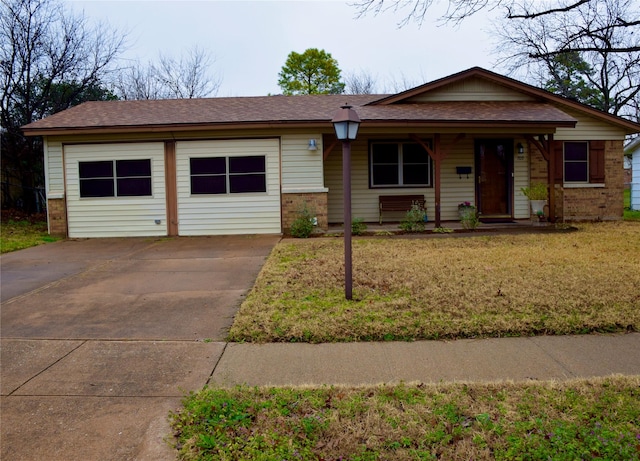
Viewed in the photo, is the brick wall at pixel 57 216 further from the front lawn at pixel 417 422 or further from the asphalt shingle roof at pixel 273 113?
the front lawn at pixel 417 422

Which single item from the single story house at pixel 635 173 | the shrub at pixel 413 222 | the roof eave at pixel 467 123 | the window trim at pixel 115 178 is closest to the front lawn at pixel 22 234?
the window trim at pixel 115 178

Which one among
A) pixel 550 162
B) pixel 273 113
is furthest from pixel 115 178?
pixel 550 162

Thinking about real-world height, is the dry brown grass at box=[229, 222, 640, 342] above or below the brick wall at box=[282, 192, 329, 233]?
below

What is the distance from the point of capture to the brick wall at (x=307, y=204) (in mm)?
12922

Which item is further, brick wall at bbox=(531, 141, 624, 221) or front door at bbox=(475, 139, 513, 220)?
front door at bbox=(475, 139, 513, 220)

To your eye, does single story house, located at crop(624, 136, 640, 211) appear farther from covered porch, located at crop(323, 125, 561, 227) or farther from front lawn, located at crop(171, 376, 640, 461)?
front lawn, located at crop(171, 376, 640, 461)

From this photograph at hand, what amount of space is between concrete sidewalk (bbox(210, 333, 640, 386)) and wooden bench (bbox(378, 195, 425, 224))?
987cm

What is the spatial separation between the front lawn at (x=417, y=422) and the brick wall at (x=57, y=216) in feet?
37.2

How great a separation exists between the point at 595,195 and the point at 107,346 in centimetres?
1458

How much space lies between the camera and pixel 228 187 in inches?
514

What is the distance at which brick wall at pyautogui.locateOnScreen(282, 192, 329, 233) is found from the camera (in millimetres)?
12922

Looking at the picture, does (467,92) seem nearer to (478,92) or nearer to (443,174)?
(478,92)

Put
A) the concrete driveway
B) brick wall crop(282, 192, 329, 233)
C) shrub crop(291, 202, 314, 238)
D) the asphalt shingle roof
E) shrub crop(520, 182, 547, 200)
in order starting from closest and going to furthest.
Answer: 1. the concrete driveway
2. shrub crop(291, 202, 314, 238)
3. the asphalt shingle roof
4. brick wall crop(282, 192, 329, 233)
5. shrub crop(520, 182, 547, 200)

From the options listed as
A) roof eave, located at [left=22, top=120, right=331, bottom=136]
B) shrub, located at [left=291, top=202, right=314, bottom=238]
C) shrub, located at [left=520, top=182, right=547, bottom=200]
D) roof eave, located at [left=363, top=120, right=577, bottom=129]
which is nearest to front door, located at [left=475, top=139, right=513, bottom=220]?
shrub, located at [left=520, top=182, right=547, bottom=200]
